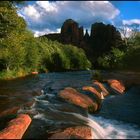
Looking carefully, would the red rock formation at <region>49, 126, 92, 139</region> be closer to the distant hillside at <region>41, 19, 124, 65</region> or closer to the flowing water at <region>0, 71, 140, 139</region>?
the flowing water at <region>0, 71, 140, 139</region>

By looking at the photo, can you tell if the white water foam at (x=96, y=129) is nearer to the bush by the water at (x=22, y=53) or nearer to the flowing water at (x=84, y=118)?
the flowing water at (x=84, y=118)

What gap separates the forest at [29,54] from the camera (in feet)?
84.5

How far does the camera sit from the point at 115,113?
1717 cm

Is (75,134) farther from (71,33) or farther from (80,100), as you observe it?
(71,33)

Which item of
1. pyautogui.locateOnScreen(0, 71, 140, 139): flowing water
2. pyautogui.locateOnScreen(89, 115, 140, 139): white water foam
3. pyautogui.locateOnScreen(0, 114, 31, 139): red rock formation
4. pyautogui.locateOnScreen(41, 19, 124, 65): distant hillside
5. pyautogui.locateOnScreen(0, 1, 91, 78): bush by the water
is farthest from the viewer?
pyautogui.locateOnScreen(41, 19, 124, 65): distant hillside

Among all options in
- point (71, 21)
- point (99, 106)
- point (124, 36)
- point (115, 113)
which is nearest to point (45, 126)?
point (115, 113)

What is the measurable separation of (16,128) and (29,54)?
49.2m

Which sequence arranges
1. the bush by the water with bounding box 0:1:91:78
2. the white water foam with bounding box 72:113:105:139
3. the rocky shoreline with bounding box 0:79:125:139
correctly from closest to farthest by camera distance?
the rocky shoreline with bounding box 0:79:125:139 → the white water foam with bounding box 72:113:105:139 → the bush by the water with bounding box 0:1:91:78

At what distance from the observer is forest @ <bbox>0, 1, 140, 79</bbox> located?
84.5 feet

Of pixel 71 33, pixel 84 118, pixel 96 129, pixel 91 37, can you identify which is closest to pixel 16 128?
pixel 96 129

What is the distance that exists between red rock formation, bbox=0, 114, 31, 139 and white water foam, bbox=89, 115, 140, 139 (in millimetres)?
3292

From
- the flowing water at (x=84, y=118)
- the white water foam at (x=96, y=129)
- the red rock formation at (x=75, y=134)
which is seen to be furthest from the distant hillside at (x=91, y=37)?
the red rock formation at (x=75, y=134)

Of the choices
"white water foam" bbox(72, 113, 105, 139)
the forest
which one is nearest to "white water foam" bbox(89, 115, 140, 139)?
"white water foam" bbox(72, 113, 105, 139)

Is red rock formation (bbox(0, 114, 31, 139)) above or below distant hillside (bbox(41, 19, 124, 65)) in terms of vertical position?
below
